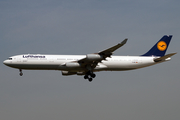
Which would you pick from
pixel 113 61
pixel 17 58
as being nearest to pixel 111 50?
pixel 113 61

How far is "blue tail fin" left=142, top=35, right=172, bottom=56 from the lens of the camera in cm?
5428

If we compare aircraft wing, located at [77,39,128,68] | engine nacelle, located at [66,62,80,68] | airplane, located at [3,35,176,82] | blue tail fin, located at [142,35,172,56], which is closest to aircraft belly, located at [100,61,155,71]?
airplane, located at [3,35,176,82]

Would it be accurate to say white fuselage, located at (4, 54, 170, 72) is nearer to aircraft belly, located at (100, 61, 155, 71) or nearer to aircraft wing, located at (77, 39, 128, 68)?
aircraft belly, located at (100, 61, 155, 71)

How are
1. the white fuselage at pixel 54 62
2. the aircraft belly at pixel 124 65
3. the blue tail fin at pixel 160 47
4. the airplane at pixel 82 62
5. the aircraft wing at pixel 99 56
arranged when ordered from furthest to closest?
1. the blue tail fin at pixel 160 47
2. the aircraft belly at pixel 124 65
3. the white fuselage at pixel 54 62
4. the airplane at pixel 82 62
5. the aircraft wing at pixel 99 56

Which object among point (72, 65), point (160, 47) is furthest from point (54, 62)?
point (160, 47)

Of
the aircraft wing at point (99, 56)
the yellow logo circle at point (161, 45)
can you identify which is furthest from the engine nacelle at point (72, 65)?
the yellow logo circle at point (161, 45)

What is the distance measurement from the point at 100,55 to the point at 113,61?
499 cm

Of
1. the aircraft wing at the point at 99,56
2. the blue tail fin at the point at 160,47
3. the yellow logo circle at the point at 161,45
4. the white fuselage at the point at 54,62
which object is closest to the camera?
the aircraft wing at the point at 99,56

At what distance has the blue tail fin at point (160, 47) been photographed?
2137 inches

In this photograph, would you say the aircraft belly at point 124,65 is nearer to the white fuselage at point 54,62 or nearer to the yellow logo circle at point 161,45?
the white fuselage at point 54,62

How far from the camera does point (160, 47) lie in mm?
55312

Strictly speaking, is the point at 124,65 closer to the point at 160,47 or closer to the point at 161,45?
the point at 160,47

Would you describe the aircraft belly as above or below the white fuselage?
below

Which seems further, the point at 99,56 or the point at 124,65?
the point at 124,65
